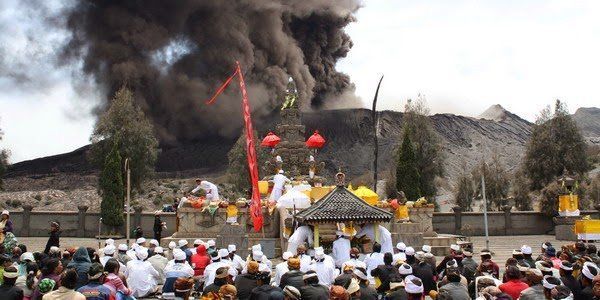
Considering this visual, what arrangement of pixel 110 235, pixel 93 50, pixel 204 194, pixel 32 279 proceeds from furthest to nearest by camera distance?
pixel 93 50
pixel 110 235
pixel 204 194
pixel 32 279

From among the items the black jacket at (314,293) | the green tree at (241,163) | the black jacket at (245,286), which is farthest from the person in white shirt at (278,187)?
the green tree at (241,163)

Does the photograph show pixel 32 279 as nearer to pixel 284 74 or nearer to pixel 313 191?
pixel 313 191

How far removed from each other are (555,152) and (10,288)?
144 ft

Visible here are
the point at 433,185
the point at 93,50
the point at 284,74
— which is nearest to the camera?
the point at 433,185

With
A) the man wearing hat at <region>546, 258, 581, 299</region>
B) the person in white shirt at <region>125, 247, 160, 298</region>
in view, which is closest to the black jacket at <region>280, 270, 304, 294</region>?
the man wearing hat at <region>546, 258, 581, 299</region>

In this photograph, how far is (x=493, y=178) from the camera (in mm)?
53188

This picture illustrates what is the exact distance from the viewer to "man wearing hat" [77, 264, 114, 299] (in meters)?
7.12

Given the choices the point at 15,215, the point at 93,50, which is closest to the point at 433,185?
the point at 15,215

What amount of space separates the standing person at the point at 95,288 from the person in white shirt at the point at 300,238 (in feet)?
29.5

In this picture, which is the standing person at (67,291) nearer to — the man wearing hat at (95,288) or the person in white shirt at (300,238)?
the man wearing hat at (95,288)

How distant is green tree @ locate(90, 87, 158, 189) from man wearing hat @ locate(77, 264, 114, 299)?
4072 cm

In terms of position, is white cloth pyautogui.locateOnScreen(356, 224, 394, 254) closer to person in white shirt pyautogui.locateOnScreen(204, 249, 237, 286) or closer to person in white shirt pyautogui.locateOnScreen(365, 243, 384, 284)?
person in white shirt pyautogui.locateOnScreen(365, 243, 384, 284)

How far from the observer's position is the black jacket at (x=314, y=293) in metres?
7.13

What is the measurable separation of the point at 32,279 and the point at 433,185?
42539 mm
